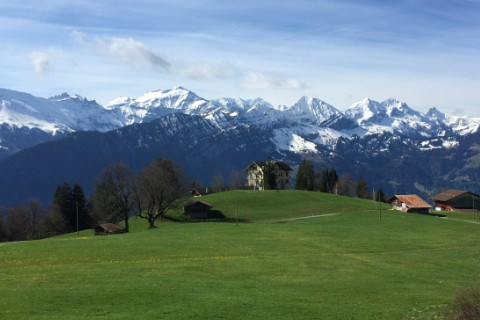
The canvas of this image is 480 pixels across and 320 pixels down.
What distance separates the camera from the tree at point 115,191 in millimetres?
109938

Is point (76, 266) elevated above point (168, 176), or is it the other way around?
point (168, 176)

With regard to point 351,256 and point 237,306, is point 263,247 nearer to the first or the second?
point 351,256

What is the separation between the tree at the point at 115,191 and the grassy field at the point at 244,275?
→ 32403mm

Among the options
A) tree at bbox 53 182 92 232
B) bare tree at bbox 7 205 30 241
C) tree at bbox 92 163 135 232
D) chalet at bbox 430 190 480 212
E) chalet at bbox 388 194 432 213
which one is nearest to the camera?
tree at bbox 92 163 135 232

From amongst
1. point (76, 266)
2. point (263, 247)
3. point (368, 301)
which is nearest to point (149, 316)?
point (368, 301)

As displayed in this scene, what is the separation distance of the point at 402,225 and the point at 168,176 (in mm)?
Result: 56301

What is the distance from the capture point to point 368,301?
124ft

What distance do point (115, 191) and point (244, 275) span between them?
70.7 m

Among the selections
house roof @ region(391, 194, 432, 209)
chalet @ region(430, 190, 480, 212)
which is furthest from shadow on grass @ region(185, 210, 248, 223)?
chalet @ region(430, 190, 480, 212)

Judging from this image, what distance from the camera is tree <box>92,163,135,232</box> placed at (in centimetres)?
10994

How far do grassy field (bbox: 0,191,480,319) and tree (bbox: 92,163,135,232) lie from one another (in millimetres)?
32403

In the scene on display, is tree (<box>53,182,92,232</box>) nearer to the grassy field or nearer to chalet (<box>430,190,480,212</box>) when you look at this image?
the grassy field

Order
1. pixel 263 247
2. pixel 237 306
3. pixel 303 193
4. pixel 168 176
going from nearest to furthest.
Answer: pixel 237 306, pixel 263 247, pixel 168 176, pixel 303 193

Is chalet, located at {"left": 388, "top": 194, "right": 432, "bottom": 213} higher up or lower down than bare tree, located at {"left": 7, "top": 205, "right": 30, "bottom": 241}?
higher up
